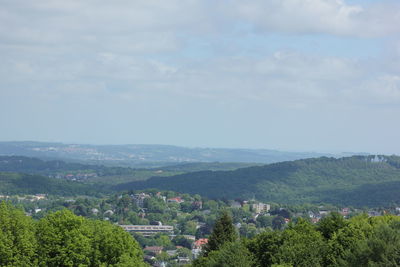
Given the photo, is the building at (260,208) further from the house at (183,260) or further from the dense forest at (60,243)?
the dense forest at (60,243)

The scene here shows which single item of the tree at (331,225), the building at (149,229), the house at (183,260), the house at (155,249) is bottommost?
the building at (149,229)

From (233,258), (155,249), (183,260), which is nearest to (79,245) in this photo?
(233,258)

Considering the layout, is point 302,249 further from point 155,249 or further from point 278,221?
point 278,221

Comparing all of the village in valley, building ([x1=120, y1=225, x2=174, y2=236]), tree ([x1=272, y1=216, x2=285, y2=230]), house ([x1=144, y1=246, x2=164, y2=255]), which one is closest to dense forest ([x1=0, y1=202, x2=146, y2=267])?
the village in valley

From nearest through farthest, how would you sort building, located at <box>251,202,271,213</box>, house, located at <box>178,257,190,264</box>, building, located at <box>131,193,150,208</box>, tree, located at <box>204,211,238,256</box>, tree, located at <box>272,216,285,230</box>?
tree, located at <box>204,211,238,256</box> → house, located at <box>178,257,190,264</box> → tree, located at <box>272,216,285,230</box> → building, located at <box>251,202,271,213</box> → building, located at <box>131,193,150,208</box>

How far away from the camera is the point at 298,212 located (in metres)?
179

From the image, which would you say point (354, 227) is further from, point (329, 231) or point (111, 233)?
point (111, 233)

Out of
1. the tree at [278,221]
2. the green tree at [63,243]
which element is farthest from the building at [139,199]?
the green tree at [63,243]

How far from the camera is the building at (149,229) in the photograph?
5945 inches

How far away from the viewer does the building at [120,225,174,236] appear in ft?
495

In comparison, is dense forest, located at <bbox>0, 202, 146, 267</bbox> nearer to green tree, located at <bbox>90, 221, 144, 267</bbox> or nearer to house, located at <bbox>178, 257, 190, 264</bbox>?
green tree, located at <bbox>90, 221, 144, 267</bbox>

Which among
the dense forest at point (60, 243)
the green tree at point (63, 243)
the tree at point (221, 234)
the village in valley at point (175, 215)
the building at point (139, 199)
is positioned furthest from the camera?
the building at point (139, 199)

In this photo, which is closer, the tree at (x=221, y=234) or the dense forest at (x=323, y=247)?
the dense forest at (x=323, y=247)

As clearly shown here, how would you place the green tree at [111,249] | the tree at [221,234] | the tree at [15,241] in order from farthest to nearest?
the tree at [221,234] < the green tree at [111,249] < the tree at [15,241]
